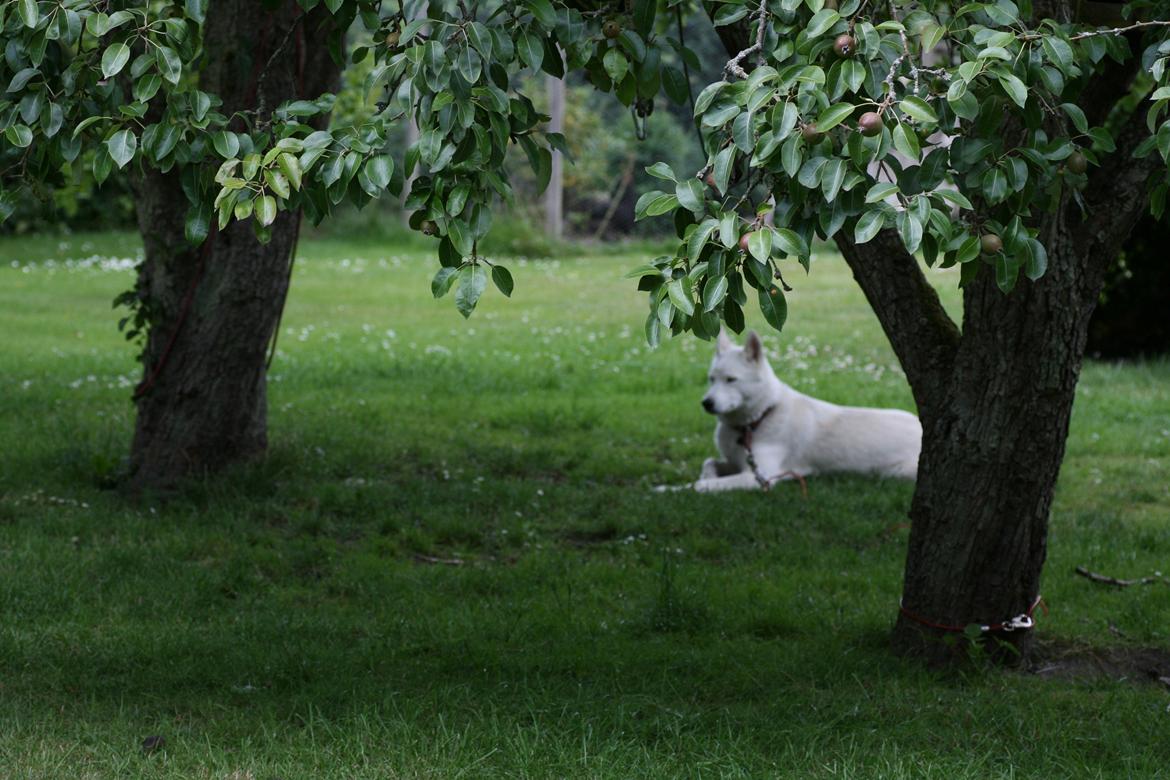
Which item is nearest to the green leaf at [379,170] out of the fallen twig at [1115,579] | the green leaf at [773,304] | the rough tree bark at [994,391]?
the green leaf at [773,304]

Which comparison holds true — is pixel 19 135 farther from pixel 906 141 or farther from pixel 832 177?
pixel 906 141

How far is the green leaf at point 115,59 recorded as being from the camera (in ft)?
9.42

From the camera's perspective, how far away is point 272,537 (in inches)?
250

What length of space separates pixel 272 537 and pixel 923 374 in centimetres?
329

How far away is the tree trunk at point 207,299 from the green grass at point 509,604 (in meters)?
0.34

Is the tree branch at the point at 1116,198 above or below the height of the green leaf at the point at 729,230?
above

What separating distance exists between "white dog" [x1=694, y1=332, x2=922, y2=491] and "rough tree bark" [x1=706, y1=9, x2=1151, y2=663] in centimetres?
319

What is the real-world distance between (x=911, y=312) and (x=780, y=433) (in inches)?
135

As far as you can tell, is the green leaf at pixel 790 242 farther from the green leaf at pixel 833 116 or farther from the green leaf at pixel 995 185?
the green leaf at pixel 995 185

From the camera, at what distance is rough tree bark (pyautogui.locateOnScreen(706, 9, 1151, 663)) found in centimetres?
438

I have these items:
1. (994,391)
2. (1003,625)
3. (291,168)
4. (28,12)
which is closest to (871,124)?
(291,168)

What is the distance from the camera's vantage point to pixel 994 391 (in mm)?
4477

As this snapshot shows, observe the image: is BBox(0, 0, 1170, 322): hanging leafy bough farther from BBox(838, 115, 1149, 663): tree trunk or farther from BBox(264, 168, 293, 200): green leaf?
BBox(838, 115, 1149, 663): tree trunk

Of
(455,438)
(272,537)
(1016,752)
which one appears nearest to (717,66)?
(455,438)
